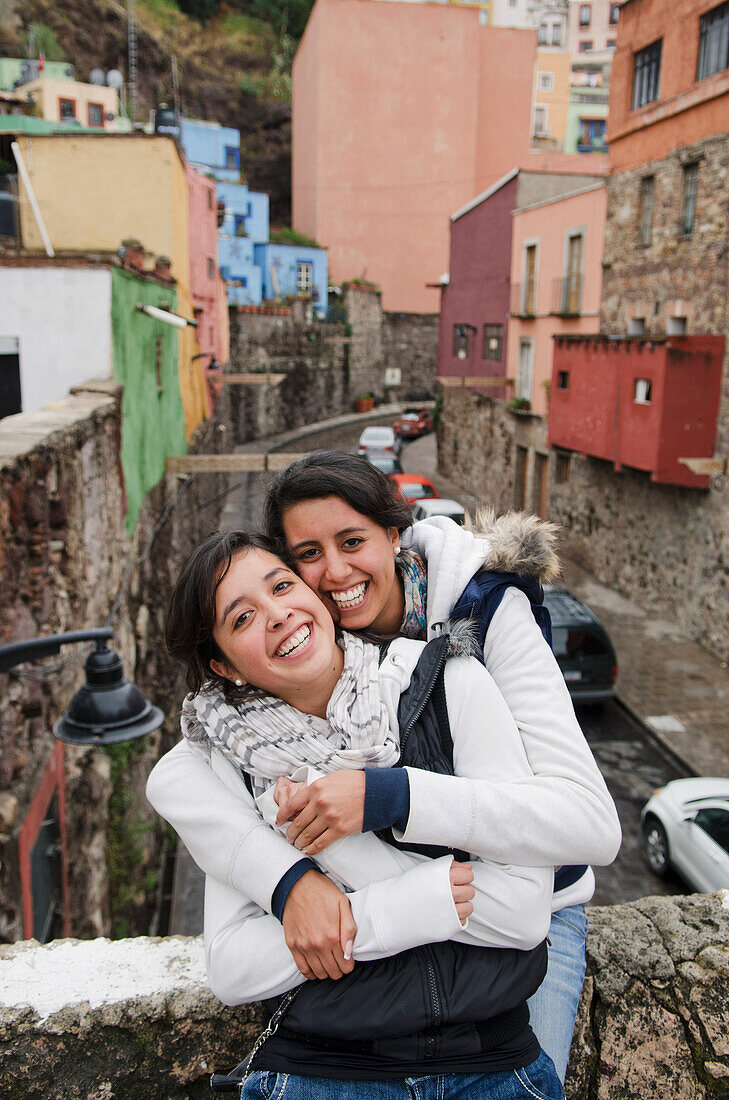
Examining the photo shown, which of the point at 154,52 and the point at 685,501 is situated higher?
the point at 154,52

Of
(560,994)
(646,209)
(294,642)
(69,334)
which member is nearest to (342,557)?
(294,642)

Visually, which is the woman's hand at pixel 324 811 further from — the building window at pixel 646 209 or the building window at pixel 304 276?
the building window at pixel 304 276

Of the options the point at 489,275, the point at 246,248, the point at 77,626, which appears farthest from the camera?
the point at 246,248

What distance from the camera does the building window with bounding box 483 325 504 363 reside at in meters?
24.8

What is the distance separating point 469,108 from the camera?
39.2 meters

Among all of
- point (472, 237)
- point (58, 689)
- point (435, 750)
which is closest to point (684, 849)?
point (58, 689)

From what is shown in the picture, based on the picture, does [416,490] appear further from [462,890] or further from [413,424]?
[462,890]

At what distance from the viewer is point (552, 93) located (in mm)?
57531

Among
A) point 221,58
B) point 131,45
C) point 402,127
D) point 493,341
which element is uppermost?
point 221,58

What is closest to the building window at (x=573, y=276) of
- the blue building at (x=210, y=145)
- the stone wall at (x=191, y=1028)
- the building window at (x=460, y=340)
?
the building window at (x=460, y=340)

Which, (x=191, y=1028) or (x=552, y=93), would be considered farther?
(x=552, y=93)

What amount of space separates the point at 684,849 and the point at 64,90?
30418mm

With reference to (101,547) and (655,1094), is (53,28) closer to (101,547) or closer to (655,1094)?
(101,547)

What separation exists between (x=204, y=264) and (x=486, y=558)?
72.1 feet
